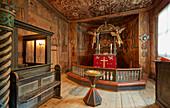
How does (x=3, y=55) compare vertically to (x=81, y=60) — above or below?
above

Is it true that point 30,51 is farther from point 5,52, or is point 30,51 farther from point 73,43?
point 73,43

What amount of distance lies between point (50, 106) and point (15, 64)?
142 centimetres

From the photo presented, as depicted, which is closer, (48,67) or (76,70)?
(48,67)

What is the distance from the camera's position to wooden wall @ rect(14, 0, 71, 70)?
11.4ft

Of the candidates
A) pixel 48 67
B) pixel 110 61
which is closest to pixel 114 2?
pixel 110 61

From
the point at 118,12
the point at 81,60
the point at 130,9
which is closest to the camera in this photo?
the point at 130,9

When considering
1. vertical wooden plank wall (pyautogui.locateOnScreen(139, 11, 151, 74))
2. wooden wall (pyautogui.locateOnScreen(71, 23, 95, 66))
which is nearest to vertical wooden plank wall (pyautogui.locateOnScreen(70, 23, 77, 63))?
wooden wall (pyautogui.locateOnScreen(71, 23, 95, 66))

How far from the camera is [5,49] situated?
1.54 meters

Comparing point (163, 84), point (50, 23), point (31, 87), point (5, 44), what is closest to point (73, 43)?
point (50, 23)

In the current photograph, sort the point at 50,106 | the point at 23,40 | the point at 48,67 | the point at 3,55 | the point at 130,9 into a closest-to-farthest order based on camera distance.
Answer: the point at 3,55 < the point at 50,106 < the point at 48,67 < the point at 23,40 < the point at 130,9

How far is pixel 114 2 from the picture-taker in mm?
4773

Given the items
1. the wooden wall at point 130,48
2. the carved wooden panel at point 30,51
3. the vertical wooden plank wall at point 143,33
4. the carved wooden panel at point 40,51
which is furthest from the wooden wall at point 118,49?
the carved wooden panel at point 40,51

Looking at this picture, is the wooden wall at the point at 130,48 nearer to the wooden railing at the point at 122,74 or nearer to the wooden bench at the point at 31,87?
the wooden railing at the point at 122,74

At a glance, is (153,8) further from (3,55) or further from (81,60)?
(3,55)
